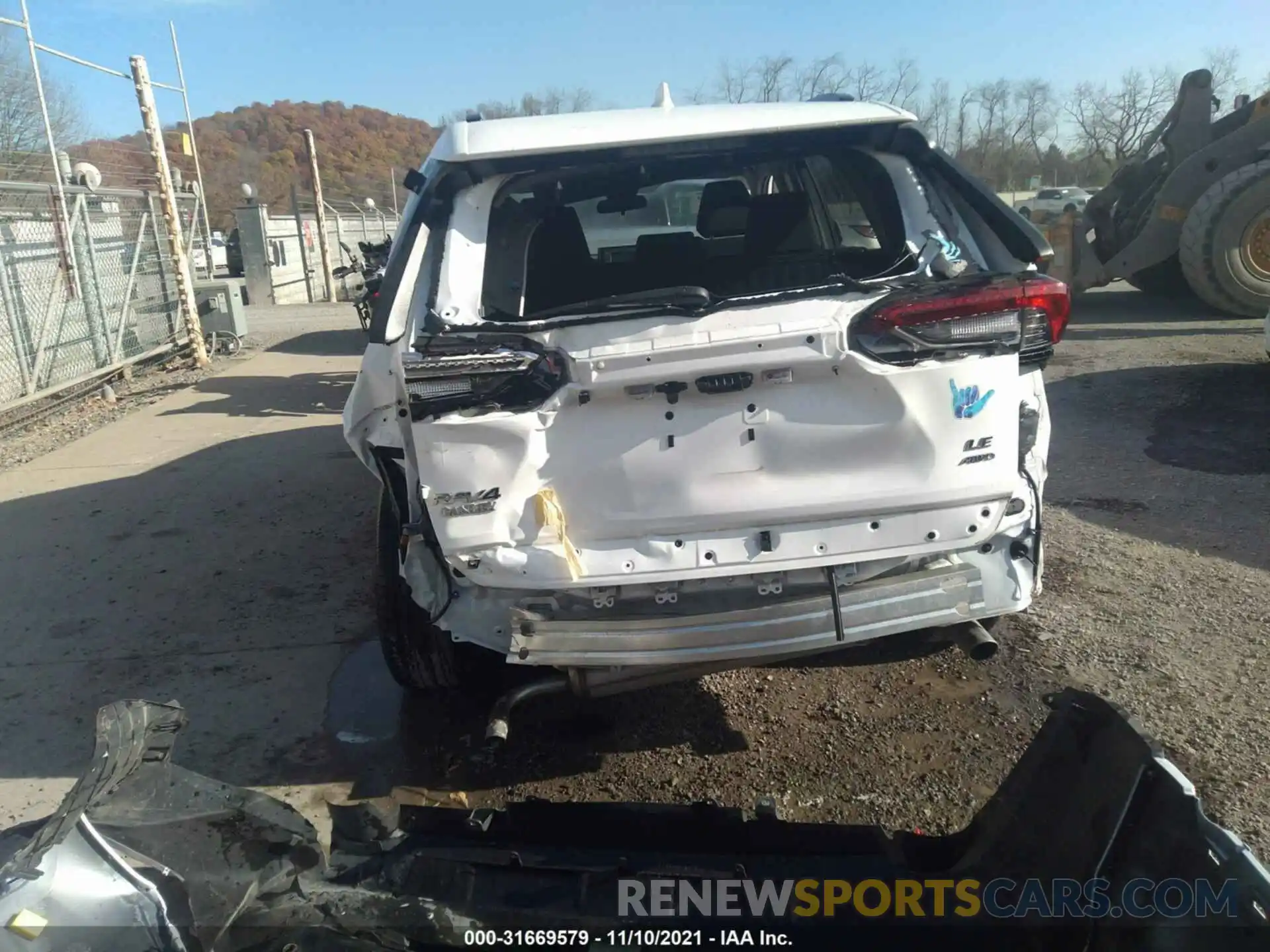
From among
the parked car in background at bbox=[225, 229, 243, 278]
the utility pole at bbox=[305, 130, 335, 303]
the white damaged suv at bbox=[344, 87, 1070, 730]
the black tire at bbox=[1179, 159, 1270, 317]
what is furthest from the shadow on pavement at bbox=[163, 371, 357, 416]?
the parked car in background at bbox=[225, 229, 243, 278]

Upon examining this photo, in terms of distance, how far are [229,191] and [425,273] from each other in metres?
55.7

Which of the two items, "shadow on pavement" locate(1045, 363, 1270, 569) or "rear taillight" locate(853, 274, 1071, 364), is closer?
"rear taillight" locate(853, 274, 1071, 364)

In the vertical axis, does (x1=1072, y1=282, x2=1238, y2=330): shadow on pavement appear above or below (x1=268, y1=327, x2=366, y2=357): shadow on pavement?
below

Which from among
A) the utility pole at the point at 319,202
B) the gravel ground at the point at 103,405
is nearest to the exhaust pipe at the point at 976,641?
the gravel ground at the point at 103,405

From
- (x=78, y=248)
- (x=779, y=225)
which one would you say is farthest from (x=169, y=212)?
(x=779, y=225)

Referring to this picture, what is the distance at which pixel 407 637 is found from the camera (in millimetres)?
3111

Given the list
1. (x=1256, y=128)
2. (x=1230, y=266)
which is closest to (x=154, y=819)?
(x=1230, y=266)

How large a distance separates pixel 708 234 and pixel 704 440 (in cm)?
159

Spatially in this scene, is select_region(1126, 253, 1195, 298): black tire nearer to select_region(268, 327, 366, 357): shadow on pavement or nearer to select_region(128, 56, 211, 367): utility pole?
select_region(268, 327, 366, 357): shadow on pavement

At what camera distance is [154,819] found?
2.01 meters

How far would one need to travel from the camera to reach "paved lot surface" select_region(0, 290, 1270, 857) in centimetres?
307

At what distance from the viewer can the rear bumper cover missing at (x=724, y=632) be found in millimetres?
2551

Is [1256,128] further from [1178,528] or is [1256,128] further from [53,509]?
[53,509]

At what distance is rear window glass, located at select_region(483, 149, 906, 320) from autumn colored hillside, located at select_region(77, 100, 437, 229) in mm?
33658
